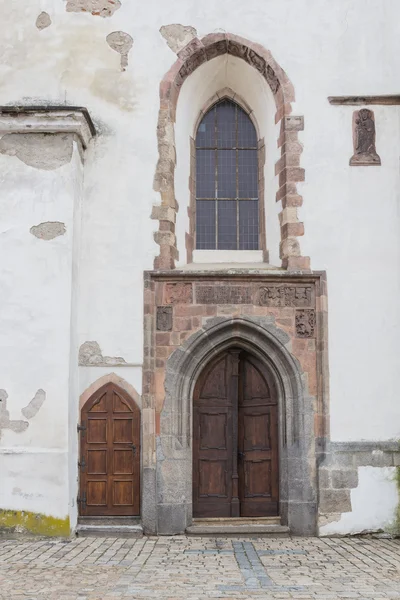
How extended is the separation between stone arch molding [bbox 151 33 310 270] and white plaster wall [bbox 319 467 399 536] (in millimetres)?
2812

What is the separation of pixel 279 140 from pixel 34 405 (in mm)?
4741

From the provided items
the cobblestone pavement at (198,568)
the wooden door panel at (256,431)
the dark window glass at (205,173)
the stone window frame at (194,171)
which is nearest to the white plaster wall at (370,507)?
the cobblestone pavement at (198,568)

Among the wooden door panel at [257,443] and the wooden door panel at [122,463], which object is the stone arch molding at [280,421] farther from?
the wooden door panel at [122,463]

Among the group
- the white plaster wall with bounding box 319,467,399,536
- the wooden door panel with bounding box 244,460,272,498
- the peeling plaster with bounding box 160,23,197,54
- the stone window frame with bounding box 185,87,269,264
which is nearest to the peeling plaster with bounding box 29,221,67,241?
the stone window frame with bounding box 185,87,269,264

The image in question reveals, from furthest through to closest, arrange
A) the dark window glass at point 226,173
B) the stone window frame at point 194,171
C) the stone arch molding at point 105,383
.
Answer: the dark window glass at point 226,173 → the stone window frame at point 194,171 → the stone arch molding at point 105,383

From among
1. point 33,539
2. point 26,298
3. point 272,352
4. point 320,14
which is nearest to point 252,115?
point 320,14

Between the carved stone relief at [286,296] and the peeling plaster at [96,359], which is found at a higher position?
the carved stone relief at [286,296]

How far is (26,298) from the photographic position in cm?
974

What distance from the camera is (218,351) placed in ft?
33.9

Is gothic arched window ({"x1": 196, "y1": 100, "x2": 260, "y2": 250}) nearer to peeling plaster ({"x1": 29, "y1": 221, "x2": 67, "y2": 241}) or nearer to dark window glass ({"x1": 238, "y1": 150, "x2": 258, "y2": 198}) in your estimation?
dark window glass ({"x1": 238, "y1": 150, "x2": 258, "y2": 198})

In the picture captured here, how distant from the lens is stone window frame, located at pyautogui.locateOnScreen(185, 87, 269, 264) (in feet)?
35.6

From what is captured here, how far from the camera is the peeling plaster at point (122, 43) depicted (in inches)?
419

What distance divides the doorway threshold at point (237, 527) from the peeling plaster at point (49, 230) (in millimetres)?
3997

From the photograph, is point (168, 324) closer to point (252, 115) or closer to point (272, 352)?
point (272, 352)
